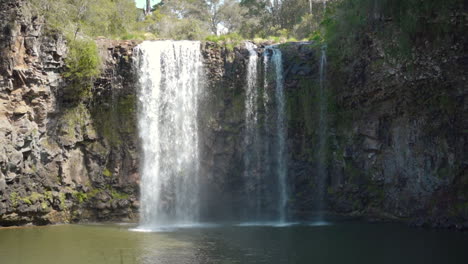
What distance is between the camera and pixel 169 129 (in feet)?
73.8

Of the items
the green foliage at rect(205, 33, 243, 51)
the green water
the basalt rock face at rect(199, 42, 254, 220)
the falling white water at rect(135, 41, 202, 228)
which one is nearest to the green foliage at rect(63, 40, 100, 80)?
the falling white water at rect(135, 41, 202, 228)

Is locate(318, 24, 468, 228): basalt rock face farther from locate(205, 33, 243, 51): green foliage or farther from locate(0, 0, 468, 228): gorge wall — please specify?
locate(205, 33, 243, 51): green foliage

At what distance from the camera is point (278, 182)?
2195 cm

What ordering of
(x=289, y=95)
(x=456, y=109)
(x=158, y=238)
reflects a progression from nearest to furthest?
(x=158, y=238) < (x=456, y=109) < (x=289, y=95)

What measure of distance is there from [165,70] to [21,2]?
653cm

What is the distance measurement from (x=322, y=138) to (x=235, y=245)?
8490 millimetres

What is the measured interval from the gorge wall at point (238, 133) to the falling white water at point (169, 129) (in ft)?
1.49

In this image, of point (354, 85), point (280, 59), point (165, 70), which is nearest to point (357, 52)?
point (354, 85)

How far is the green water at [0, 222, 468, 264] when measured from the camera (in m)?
12.9

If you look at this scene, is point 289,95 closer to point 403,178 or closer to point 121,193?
point 403,178

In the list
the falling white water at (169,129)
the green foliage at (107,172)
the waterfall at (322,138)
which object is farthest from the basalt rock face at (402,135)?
the green foliage at (107,172)

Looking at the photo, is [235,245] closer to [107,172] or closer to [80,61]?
[107,172]

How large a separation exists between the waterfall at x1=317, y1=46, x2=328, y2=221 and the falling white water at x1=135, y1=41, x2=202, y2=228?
5.34 metres

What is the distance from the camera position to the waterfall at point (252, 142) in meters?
22.0
